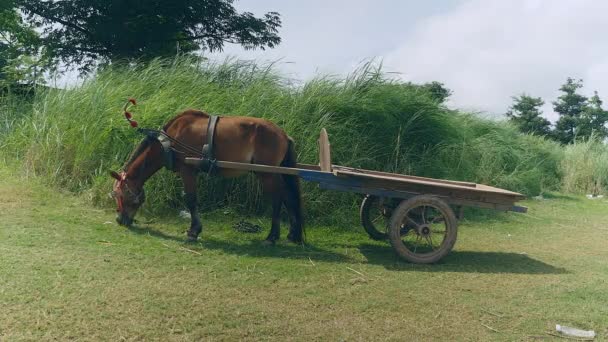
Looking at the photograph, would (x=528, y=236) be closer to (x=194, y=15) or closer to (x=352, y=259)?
(x=352, y=259)

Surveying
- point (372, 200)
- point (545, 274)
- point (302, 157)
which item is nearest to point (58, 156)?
point (302, 157)

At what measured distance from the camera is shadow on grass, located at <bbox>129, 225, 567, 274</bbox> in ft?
16.4

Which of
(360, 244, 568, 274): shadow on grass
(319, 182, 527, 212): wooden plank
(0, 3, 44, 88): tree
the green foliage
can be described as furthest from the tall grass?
the green foliage

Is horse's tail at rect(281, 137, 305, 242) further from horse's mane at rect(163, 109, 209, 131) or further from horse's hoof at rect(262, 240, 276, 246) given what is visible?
horse's mane at rect(163, 109, 209, 131)

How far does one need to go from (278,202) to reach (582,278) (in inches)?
122

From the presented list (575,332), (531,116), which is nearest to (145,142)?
(575,332)

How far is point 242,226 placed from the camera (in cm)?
607

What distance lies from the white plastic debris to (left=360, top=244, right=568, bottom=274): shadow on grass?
4.49 ft

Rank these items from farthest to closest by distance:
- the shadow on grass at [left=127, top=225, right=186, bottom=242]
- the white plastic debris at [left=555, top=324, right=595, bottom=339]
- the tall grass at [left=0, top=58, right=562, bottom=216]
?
the tall grass at [left=0, top=58, right=562, bottom=216], the shadow on grass at [left=127, top=225, right=186, bottom=242], the white plastic debris at [left=555, top=324, right=595, bottom=339]

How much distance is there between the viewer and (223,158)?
5.40 metres

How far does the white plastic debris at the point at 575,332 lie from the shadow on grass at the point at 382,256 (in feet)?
4.49

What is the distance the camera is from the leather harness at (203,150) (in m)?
5.24

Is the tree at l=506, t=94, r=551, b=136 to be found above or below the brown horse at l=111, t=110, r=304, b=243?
above

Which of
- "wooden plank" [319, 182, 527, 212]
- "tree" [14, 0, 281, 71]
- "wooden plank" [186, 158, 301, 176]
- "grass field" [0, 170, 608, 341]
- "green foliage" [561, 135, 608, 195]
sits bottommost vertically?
"grass field" [0, 170, 608, 341]
